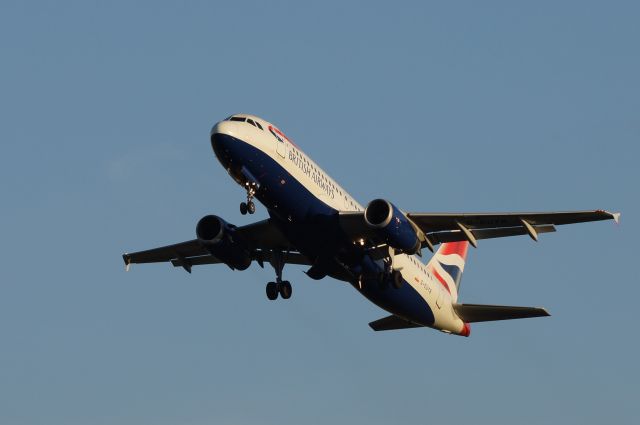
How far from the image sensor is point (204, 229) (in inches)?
2031

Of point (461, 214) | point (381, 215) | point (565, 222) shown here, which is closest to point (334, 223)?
point (381, 215)

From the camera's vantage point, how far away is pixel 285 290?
5244 cm

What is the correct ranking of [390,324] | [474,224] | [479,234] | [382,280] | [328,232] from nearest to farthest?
[328,232] < [474,224] < [479,234] < [382,280] < [390,324]

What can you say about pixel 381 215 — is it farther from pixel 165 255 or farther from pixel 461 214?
pixel 165 255

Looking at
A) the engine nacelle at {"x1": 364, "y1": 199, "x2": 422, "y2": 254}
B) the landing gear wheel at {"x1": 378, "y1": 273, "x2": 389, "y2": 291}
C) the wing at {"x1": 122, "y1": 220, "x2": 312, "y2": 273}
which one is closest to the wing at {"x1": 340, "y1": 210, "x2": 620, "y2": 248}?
the engine nacelle at {"x1": 364, "y1": 199, "x2": 422, "y2": 254}

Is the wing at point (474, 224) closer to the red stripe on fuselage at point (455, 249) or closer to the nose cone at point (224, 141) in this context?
the nose cone at point (224, 141)

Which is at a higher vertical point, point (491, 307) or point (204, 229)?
point (204, 229)

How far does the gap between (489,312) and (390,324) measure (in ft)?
14.4

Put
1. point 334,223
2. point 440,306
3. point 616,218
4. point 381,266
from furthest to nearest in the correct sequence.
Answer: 1. point 440,306
2. point 381,266
3. point 334,223
4. point 616,218

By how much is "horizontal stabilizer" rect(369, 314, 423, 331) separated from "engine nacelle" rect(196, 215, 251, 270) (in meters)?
8.67

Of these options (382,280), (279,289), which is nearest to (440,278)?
(382,280)

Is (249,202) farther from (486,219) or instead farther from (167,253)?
(167,253)

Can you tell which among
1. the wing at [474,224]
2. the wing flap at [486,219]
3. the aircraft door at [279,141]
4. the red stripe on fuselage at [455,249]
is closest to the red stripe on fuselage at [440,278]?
the red stripe on fuselage at [455,249]

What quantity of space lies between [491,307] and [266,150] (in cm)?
1483
